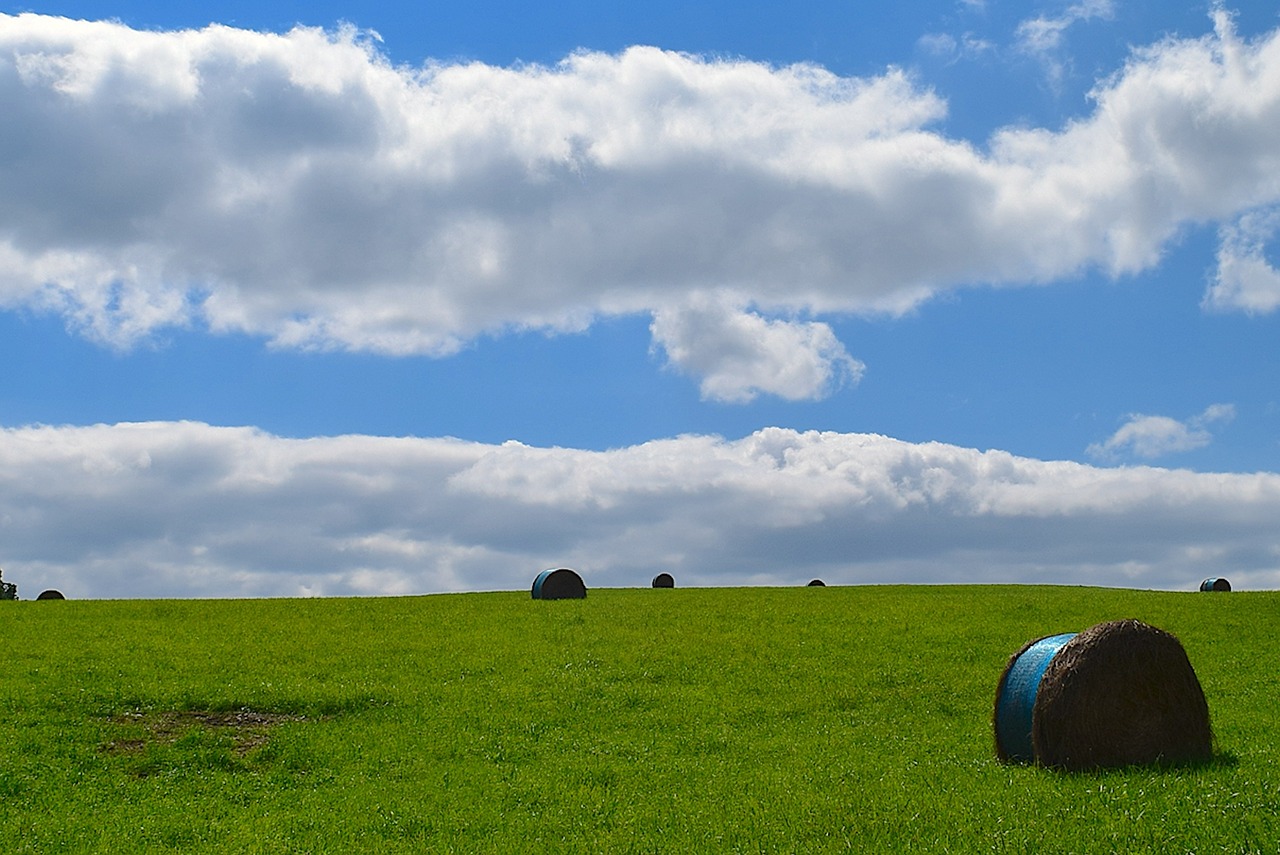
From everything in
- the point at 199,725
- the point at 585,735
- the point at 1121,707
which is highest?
the point at 1121,707

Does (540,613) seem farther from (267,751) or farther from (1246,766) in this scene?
(1246,766)

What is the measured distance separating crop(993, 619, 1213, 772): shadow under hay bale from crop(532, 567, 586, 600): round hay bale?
1490 inches

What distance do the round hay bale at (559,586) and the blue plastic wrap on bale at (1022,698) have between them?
36.7 metres

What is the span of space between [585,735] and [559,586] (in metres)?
29.9

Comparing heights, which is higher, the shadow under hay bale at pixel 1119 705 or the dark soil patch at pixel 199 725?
the shadow under hay bale at pixel 1119 705

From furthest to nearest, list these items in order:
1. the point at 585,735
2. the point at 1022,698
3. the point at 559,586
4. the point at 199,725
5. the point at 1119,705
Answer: the point at 559,586 → the point at 199,725 → the point at 585,735 → the point at 1022,698 → the point at 1119,705

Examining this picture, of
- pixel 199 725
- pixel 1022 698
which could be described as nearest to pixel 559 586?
pixel 199 725

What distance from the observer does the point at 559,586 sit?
55.4 metres

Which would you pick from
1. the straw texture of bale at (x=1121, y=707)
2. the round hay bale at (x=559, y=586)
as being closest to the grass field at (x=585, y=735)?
the straw texture of bale at (x=1121, y=707)

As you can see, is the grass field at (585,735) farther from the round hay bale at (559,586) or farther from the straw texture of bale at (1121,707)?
the round hay bale at (559,586)

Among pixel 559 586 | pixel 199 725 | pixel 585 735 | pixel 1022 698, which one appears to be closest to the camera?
pixel 1022 698

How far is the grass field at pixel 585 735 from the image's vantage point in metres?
16.2

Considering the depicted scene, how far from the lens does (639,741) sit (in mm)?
24781

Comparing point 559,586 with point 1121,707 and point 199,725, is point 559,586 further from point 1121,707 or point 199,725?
point 1121,707
